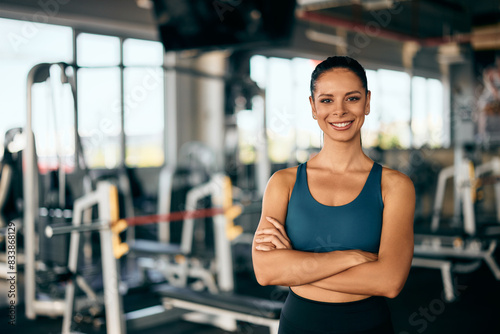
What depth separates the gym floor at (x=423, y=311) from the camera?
11.2 ft

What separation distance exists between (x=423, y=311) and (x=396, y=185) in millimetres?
3092

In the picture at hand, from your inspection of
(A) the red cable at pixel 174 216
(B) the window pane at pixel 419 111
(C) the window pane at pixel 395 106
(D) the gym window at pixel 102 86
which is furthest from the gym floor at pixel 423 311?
(B) the window pane at pixel 419 111

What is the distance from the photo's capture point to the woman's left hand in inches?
39.8

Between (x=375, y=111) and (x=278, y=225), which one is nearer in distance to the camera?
(x=278, y=225)

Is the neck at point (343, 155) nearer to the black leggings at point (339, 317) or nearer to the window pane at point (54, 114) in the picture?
the black leggings at point (339, 317)

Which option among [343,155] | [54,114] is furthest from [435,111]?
[343,155]

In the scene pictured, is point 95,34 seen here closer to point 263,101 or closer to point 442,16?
point 263,101

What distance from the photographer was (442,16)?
1088 centimetres

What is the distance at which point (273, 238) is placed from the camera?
1.01m

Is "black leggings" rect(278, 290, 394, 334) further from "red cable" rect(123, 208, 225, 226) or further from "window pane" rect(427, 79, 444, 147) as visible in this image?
"window pane" rect(427, 79, 444, 147)

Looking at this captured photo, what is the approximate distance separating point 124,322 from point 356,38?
8.08m

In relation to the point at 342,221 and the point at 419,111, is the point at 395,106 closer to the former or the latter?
the point at 419,111

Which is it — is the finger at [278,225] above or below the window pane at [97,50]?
below

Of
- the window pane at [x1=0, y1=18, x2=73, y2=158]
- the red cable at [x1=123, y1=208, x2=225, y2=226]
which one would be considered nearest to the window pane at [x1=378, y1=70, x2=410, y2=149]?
the red cable at [x1=123, y1=208, x2=225, y2=226]
